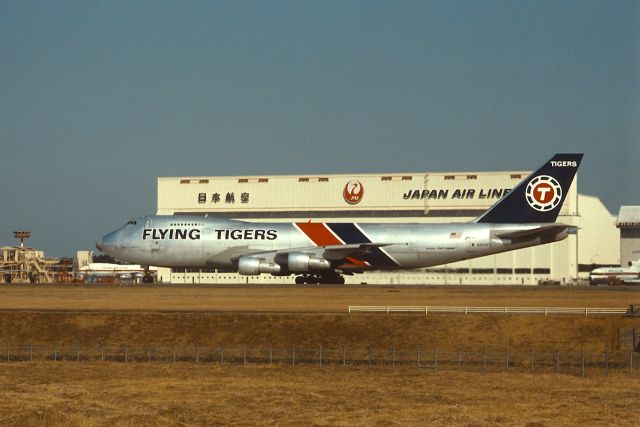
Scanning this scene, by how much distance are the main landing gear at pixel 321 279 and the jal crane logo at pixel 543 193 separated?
17.2 m

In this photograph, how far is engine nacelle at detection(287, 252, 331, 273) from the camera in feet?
256

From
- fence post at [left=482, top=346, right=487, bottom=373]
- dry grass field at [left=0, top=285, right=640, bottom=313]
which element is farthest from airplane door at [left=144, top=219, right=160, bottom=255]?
fence post at [left=482, top=346, right=487, bottom=373]

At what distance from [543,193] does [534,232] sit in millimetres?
6306

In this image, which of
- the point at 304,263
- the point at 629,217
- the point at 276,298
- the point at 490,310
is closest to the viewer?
the point at 490,310

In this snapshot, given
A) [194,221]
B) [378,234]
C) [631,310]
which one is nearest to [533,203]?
[378,234]

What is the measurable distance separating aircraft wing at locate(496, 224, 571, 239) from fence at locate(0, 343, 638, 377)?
34321 millimetres

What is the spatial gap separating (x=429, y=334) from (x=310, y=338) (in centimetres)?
569

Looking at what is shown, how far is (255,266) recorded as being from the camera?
78.2 m

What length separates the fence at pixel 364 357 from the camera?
134 ft

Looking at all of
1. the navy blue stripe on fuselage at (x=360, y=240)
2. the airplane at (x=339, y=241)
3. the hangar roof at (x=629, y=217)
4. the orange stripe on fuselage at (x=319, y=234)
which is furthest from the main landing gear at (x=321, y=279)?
the hangar roof at (x=629, y=217)

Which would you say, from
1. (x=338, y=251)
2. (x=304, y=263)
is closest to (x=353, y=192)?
(x=338, y=251)

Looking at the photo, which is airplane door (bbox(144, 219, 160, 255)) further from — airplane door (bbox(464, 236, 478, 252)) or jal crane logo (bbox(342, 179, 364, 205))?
jal crane logo (bbox(342, 179, 364, 205))

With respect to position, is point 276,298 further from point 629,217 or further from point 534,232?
point 629,217

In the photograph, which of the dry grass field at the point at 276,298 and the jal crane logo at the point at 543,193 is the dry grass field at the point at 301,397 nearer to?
the dry grass field at the point at 276,298
